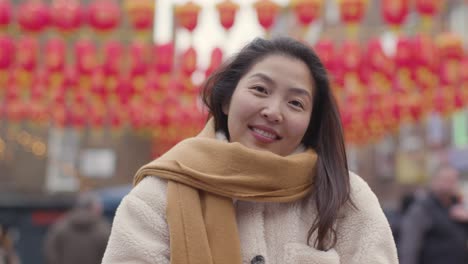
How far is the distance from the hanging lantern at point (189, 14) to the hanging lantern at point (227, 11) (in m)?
0.32

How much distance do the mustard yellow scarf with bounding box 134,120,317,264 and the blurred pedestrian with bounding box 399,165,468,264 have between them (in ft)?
13.0

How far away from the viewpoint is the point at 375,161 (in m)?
40.0

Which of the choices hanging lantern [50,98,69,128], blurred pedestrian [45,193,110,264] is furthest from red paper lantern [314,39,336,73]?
hanging lantern [50,98,69,128]

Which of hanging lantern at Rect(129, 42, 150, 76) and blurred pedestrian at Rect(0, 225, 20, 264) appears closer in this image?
blurred pedestrian at Rect(0, 225, 20, 264)

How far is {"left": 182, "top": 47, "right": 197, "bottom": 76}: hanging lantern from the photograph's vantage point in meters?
13.9

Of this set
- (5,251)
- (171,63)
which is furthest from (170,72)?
(5,251)

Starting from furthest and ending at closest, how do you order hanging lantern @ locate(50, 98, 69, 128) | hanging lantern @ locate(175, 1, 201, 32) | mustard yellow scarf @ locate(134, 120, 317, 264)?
hanging lantern @ locate(50, 98, 69, 128), hanging lantern @ locate(175, 1, 201, 32), mustard yellow scarf @ locate(134, 120, 317, 264)

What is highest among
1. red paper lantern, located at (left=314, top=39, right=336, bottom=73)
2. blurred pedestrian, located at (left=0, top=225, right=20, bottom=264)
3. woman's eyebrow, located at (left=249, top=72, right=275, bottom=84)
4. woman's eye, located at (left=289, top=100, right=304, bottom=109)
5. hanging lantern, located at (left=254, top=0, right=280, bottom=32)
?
woman's eyebrow, located at (left=249, top=72, right=275, bottom=84)

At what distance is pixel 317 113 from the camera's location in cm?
251

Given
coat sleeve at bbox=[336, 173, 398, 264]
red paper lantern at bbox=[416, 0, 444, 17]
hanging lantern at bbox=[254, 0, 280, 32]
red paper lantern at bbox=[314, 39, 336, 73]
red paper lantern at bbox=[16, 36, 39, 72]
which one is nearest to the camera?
coat sleeve at bbox=[336, 173, 398, 264]

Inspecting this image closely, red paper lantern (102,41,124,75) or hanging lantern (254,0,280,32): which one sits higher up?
hanging lantern (254,0,280,32)

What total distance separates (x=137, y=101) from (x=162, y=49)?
15.3ft

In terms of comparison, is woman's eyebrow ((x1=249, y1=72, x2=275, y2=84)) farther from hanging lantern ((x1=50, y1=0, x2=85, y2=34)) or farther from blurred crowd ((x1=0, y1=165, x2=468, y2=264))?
hanging lantern ((x1=50, y1=0, x2=85, y2=34))

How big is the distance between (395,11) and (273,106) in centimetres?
940
